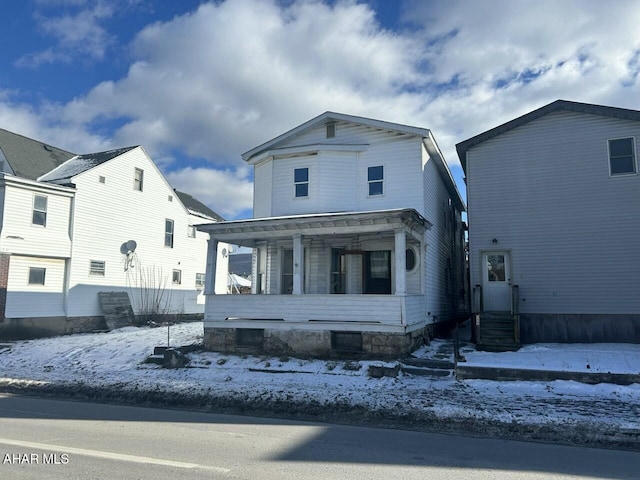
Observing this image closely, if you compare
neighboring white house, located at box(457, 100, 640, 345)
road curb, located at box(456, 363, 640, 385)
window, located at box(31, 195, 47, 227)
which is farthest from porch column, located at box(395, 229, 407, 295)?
window, located at box(31, 195, 47, 227)

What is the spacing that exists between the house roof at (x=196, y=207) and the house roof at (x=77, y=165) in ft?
18.6

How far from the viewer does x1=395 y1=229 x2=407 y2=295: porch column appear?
41.8 feet

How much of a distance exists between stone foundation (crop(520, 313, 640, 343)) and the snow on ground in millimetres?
930

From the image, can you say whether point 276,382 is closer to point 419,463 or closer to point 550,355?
point 419,463

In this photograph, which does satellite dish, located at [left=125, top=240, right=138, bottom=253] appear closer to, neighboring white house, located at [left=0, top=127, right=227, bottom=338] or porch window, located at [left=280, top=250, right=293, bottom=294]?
neighboring white house, located at [left=0, top=127, right=227, bottom=338]

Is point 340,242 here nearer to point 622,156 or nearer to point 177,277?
point 622,156

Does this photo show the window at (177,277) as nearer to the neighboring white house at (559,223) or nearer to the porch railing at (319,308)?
the porch railing at (319,308)

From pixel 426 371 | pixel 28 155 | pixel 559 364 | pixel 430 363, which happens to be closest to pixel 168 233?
pixel 28 155

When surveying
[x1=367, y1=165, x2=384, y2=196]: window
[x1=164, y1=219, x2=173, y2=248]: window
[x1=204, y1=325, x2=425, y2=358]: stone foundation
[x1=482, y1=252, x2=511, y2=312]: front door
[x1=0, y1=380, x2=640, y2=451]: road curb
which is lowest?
[x1=0, y1=380, x2=640, y2=451]: road curb

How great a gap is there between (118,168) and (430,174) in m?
14.5

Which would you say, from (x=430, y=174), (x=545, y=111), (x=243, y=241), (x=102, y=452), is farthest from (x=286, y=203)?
(x=102, y=452)

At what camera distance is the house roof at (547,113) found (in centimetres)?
1466

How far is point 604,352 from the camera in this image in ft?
40.8

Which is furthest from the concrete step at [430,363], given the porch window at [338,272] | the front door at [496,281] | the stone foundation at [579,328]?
the front door at [496,281]
